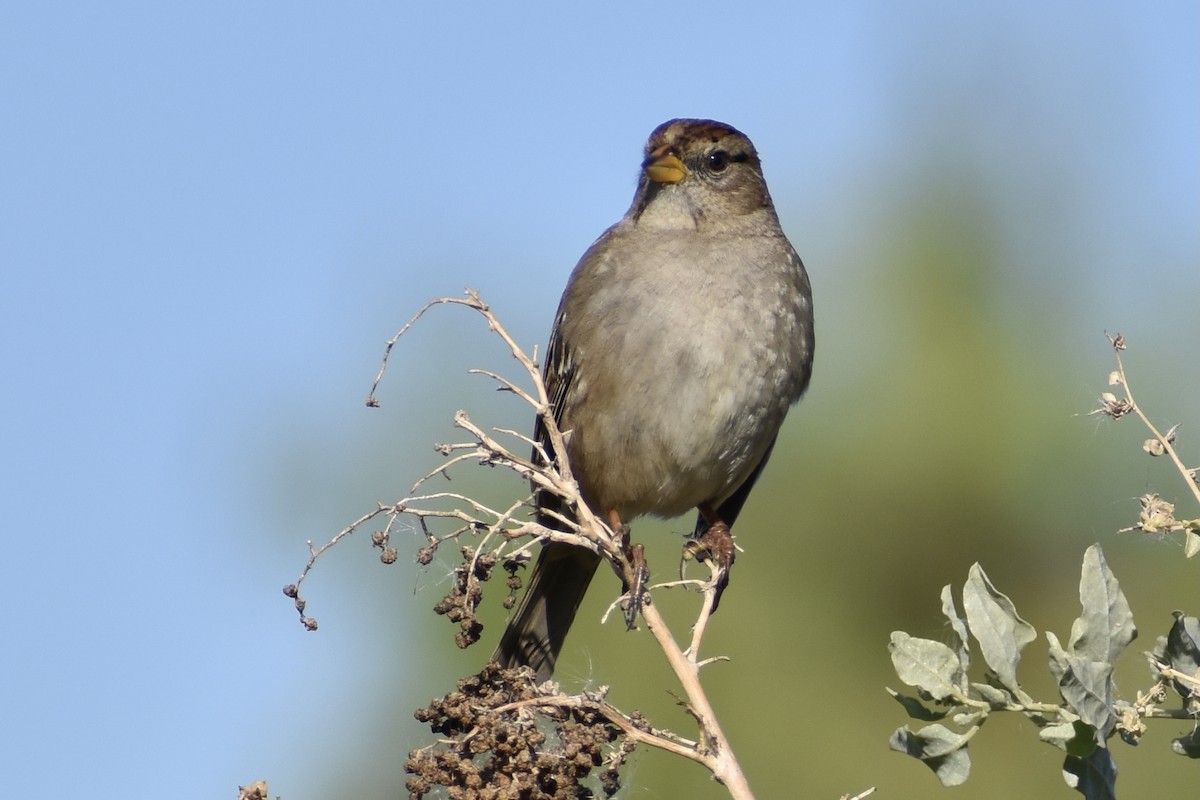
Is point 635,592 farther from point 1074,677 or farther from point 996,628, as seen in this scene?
point 1074,677

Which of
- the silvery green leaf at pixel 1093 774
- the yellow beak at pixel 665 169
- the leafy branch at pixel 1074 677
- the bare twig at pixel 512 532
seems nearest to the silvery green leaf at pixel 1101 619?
the leafy branch at pixel 1074 677

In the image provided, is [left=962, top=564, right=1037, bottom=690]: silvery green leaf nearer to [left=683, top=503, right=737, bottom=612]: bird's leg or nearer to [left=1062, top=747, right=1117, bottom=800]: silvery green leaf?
[left=1062, top=747, right=1117, bottom=800]: silvery green leaf

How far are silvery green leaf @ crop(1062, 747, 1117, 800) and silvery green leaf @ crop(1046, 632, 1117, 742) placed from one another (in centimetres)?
11

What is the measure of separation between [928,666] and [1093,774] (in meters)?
0.26

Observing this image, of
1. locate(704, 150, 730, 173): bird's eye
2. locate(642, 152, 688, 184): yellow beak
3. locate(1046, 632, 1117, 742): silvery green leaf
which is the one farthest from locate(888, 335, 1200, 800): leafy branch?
locate(704, 150, 730, 173): bird's eye

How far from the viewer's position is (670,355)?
4.62 metres

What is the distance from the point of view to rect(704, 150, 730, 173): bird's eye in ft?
17.0

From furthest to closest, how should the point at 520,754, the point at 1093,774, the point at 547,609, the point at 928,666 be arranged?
the point at 547,609
the point at 520,754
the point at 928,666
the point at 1093,774

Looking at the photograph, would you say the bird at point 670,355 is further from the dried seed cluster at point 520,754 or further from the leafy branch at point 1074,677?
the leafy branch at point 1074,677

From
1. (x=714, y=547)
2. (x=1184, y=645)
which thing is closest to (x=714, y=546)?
(x=714, y=547)

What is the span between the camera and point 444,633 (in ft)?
39.4

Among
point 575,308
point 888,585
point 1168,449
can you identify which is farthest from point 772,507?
point 1168,449

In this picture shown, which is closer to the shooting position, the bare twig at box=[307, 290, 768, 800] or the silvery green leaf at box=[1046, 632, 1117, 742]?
the silvery green leaf at box=[1046, 632, 1117, 742]

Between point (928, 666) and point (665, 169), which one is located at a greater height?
point (665, 169)
